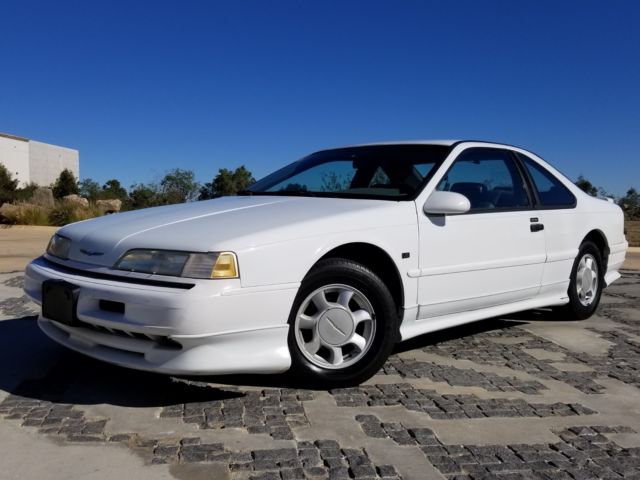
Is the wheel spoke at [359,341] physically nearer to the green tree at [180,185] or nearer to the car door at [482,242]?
the car door at [482,242]

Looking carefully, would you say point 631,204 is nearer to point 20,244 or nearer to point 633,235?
point 633,235

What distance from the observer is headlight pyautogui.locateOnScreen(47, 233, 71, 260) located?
11.5 ft

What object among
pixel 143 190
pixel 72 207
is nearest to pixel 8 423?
pixel 72 207

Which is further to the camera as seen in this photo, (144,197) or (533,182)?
(144,197)

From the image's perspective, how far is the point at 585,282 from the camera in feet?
17.5

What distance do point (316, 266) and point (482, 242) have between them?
1.38 metres

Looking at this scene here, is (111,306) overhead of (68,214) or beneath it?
beneath

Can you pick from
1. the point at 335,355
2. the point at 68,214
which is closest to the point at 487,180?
the point at 335,355

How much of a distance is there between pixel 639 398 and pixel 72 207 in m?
18.4

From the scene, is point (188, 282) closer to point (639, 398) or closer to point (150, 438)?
point (150, 438)

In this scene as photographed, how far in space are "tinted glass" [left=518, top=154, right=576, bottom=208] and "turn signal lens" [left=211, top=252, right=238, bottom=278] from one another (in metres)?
2.83

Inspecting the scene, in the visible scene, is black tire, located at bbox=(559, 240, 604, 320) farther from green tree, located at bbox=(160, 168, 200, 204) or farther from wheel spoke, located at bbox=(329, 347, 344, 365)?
green tree, located at bbox=(160, 168, 200, 204)

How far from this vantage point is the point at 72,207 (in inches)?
750

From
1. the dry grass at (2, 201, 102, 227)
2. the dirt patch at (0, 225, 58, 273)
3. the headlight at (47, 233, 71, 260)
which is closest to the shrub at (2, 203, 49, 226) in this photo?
the dry grass at (2, 201, 102, 227)
